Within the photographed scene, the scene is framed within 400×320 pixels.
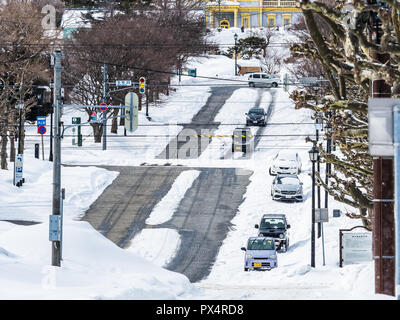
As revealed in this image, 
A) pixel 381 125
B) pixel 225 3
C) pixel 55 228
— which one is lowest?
pixel 55 228

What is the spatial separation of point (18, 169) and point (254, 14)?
85.5 meters

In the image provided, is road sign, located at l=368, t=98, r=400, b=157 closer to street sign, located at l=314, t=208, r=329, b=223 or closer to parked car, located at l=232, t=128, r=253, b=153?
street sign, located at l=314, t=208, r=329, b=223

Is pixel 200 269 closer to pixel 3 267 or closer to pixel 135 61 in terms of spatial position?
pixel 3 267

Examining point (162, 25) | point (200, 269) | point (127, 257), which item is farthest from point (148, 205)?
point (162, 25)

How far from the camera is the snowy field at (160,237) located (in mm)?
16031

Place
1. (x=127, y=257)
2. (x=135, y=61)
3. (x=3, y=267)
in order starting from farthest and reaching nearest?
(x=135, y=61) → (x=127, y=257) → (x=3, y=267)

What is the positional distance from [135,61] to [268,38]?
146ft

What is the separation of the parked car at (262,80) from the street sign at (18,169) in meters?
40.1

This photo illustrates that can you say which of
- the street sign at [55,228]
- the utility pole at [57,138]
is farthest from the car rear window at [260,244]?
the street sign at [55,228]

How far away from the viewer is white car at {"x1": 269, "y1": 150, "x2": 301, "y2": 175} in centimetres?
4938

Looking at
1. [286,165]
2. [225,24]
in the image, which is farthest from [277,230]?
[225,24]

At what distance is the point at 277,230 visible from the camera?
36.3m

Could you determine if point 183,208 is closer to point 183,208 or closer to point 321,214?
point 183,208
